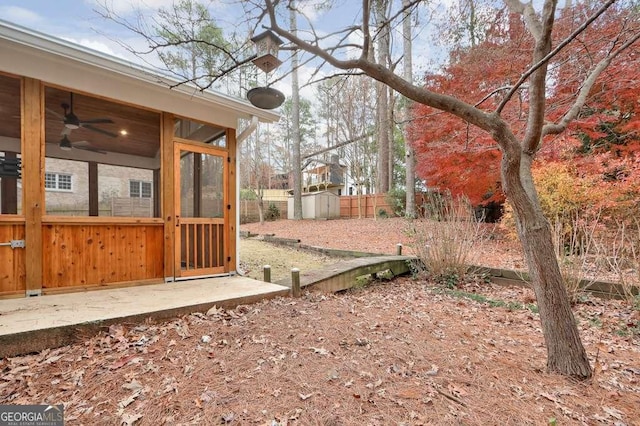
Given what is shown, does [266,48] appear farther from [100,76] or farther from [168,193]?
[168,193]

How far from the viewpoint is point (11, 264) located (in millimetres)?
3260

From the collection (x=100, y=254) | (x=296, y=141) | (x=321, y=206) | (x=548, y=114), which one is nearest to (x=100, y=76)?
(x=100, y=254)

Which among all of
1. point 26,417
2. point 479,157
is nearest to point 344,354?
point 26,417

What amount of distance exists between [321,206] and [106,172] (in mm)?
13383

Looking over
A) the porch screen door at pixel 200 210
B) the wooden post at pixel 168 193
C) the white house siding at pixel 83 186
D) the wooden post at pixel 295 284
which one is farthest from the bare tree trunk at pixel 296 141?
the wooden post at pixel 295 284

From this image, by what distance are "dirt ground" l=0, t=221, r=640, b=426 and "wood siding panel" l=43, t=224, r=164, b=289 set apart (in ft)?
4.95

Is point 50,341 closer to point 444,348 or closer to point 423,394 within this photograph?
point 423,394

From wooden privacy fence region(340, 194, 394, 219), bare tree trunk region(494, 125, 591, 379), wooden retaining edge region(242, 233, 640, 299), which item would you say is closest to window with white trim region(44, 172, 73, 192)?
wooden retaining edge region(242, 233, 640, 299)

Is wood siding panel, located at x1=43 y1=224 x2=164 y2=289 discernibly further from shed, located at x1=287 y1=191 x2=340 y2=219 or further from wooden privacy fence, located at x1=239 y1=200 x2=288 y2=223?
wooden privacy fence, located at x1=239 y1=200 x2=288 y2=223

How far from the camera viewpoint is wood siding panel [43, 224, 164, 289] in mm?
3504

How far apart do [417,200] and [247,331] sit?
36.8 feet

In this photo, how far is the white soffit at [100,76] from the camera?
9.82ft

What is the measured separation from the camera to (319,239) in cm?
1018

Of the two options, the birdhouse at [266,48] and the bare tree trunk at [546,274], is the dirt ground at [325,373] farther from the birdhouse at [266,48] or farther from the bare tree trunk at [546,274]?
the birdhouse at [266,48]
